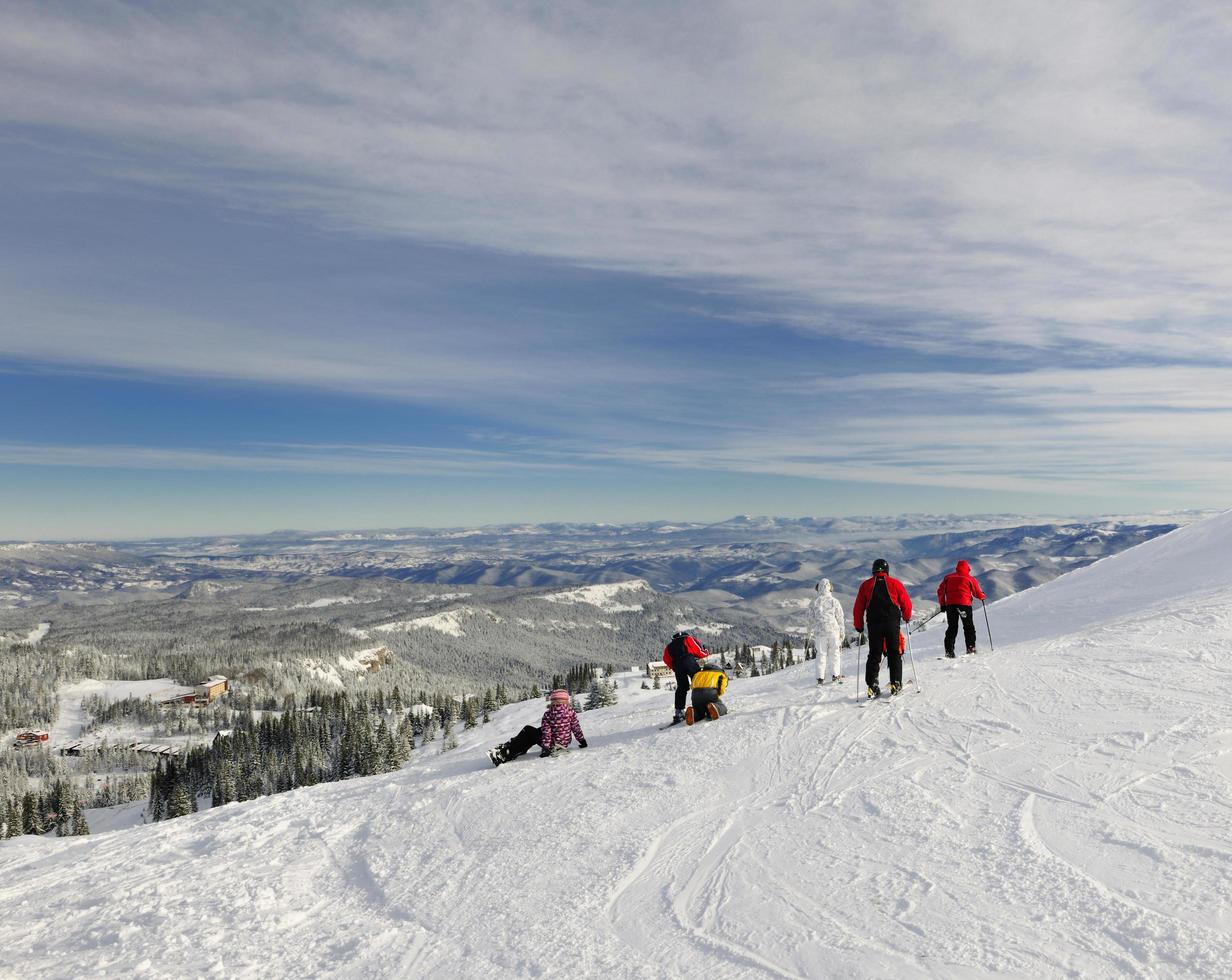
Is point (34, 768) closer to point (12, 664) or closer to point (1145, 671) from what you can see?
point (12, 664)

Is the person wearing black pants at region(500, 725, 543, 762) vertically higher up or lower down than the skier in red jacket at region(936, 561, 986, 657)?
lower down

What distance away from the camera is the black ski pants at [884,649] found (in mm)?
12805

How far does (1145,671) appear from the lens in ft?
40.8

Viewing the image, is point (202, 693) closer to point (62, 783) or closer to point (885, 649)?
point (62, 783)

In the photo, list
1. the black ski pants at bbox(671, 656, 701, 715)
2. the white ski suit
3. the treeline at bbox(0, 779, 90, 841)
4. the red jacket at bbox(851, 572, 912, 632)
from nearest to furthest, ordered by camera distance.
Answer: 1. the red jacket at bbox(851, 572, 912, 632)
2. the black ski pants at bbox(671, 656, 701, 715)
3. the white ski suit
4. the treeline at bbox(0, 779, 90, 841)

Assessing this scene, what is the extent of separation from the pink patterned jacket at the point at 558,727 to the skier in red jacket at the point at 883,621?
610cm

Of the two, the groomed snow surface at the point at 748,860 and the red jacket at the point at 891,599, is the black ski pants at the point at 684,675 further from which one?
the red jacket at the point at 891,599

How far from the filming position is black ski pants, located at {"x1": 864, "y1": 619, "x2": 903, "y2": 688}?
12.8m

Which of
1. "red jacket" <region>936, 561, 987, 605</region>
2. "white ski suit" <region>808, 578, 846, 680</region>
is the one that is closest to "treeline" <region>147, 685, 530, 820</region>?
"white ski suit" <region>808, 578, 846, 680</region>

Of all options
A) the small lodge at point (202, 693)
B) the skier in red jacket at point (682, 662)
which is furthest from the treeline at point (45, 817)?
the small lodge at point (202, 693)

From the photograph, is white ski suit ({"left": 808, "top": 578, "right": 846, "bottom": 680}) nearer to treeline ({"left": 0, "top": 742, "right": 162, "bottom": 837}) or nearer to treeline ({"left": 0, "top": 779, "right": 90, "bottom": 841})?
treeline ({"left": 0, "top": 779, "right": 90, "bottom": 841})

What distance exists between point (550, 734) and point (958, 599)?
10.8 meters

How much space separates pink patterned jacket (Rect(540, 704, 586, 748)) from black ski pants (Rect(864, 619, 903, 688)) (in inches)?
239

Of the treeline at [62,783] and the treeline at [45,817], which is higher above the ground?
the treeline at [45,817]
